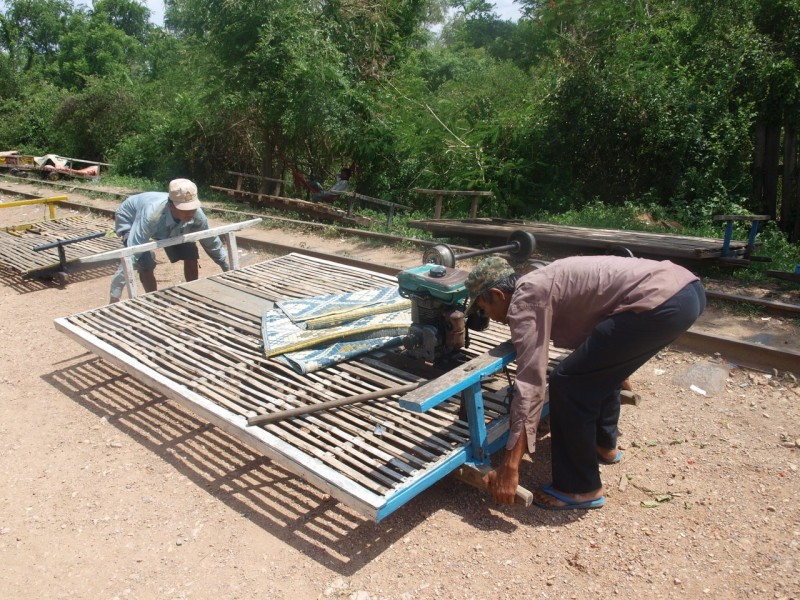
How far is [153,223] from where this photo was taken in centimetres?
603

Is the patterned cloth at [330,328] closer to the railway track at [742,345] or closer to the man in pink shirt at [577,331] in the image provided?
the man in pink shirt at [577,331]

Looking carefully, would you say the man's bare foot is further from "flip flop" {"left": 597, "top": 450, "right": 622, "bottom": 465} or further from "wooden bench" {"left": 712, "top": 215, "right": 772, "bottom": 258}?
"wooden bench" {"left": 712, "top": 215, "right": 772, "bottom": 258}

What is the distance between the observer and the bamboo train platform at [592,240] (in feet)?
23.1

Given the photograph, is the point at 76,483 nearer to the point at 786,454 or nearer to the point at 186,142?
the point at 786,454

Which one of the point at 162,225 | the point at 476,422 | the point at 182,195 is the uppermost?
the point at 182,195

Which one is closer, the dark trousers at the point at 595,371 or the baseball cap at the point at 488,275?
the dark trousers at the point at 595,371

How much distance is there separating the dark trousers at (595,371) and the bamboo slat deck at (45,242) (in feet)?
23.1

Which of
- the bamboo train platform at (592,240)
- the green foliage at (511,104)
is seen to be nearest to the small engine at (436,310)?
the bamboo train platform at (592,240)

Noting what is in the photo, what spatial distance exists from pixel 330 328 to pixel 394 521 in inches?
65.9

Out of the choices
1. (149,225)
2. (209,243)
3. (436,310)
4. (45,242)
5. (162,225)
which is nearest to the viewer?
(436,310)

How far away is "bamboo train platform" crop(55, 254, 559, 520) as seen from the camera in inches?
127

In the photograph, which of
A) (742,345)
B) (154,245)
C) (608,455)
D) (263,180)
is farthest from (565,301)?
(263,180)

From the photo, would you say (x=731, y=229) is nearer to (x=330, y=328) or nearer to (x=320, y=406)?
(x=330, y=328)

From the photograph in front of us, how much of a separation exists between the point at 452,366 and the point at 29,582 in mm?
2448
